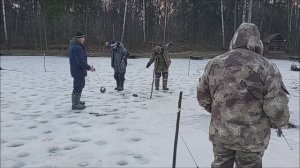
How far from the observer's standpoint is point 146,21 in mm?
52156

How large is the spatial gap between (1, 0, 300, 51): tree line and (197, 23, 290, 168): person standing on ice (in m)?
40.7

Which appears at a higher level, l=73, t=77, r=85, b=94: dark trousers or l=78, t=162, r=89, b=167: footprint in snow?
l=73, t=77, r=85, b=94: dark trousers

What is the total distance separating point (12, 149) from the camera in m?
6.28

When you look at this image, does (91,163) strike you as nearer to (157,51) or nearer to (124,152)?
(124,152)

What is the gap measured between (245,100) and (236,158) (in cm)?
64

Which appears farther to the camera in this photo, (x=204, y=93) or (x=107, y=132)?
(x=107, y=132)

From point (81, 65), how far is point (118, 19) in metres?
43.4

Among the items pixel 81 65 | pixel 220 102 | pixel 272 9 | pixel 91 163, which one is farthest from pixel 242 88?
pixel 272 9

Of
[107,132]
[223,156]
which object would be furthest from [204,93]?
[107,132]

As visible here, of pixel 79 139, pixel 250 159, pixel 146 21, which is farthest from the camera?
pixel 146 21

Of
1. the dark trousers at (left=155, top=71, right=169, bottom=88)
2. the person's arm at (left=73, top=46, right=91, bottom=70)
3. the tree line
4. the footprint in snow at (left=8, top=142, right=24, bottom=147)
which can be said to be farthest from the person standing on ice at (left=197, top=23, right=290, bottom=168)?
the tree line

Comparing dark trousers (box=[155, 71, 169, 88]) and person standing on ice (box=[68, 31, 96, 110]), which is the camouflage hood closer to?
person standing on ice (box=[68, 31, 96, 110])

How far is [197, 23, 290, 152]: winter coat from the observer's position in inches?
138

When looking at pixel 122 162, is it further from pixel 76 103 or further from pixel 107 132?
pixel 76 103
